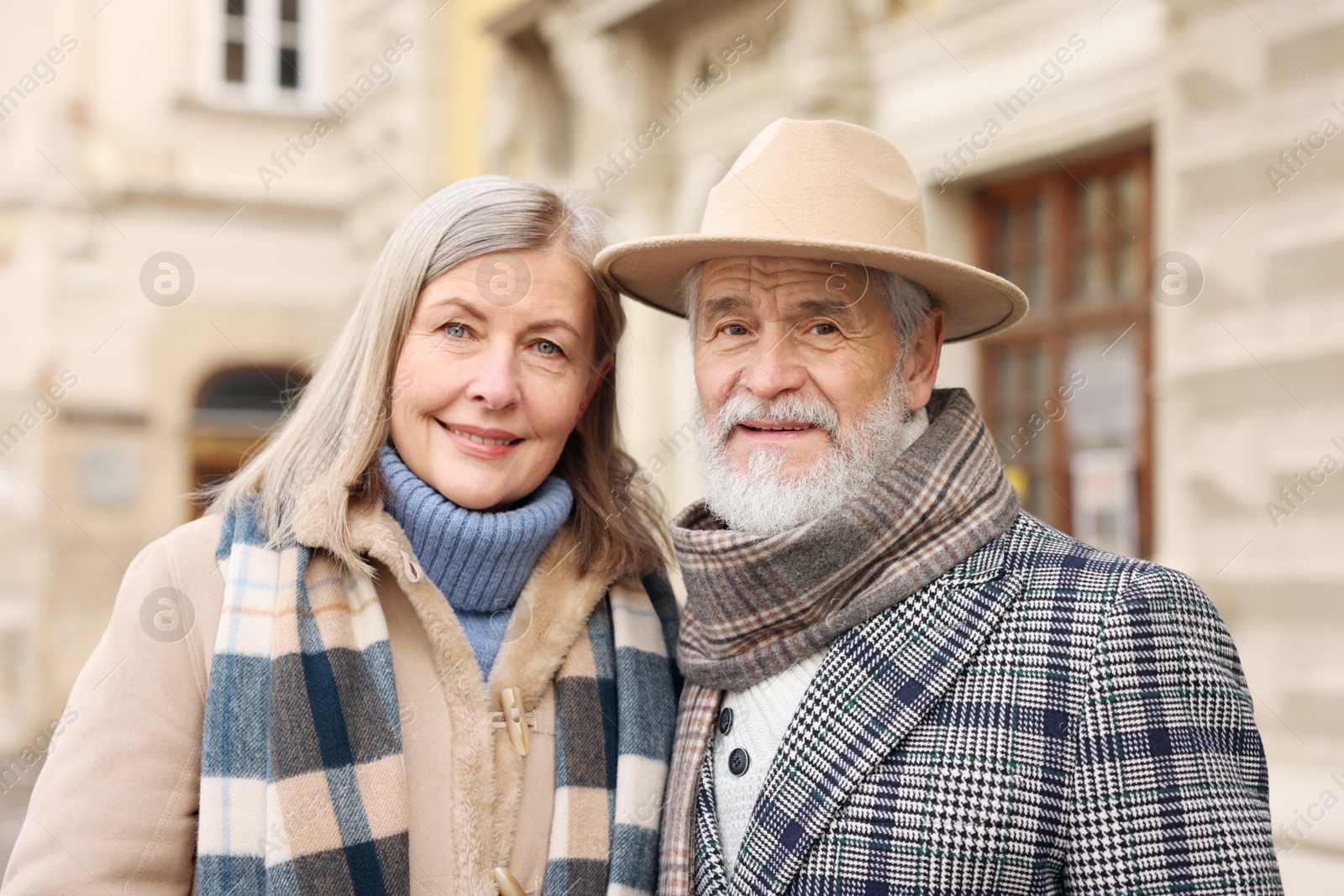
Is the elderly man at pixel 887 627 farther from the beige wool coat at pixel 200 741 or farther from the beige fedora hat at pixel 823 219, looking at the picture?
the beige wool coat at pixel 200 741

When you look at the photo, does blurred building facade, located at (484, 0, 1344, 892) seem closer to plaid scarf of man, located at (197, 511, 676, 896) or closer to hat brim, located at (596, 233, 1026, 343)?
hat brim, located at (596, 233, 1026, 343)

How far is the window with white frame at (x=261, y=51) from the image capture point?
10867 mm

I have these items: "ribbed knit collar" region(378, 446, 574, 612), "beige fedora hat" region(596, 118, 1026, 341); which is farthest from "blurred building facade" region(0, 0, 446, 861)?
"ribbed knit collar" region(378, 446, 574, 612)

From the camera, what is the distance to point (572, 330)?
2160mm

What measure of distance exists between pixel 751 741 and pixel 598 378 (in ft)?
2.34

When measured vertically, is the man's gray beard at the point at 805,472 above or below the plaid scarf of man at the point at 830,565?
above

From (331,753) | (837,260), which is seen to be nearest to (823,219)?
(837,260)

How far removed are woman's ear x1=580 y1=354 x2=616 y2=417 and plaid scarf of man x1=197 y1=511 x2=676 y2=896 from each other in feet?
1.46

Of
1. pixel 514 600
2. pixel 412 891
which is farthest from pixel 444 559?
pixel 412 891

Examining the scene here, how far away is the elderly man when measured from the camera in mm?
1650

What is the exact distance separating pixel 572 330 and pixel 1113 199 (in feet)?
11.7

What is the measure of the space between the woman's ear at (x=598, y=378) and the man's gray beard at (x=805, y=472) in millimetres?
281

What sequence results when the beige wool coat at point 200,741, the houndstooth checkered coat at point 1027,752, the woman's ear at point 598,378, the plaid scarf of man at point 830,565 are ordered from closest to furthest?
1. the houndstooth checkered coat at point 1027,752
2. the beige wool coat at point 200,741
3. the plaid scarf of man at point 830,565
4. the woman's ear at point 598,378

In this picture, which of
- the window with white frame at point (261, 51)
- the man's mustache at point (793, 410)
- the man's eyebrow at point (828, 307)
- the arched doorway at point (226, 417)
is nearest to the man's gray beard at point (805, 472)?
the man's mustache at point (793, 410)
